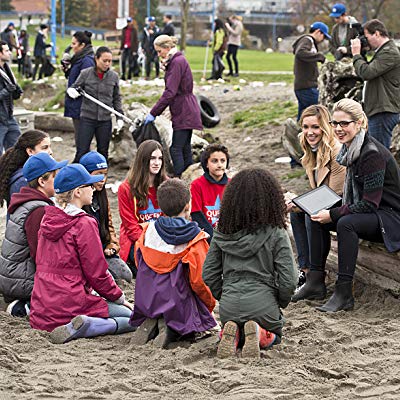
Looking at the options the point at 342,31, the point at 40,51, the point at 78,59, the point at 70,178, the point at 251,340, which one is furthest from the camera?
the point at 40,51

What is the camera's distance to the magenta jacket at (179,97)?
31.4 ft

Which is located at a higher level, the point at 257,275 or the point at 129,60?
the point at 257,275

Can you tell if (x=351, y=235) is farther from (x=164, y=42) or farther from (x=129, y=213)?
(x=164, y=42)

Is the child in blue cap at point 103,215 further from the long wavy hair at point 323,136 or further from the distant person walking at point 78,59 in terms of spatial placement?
the distant person walking at point 78,59

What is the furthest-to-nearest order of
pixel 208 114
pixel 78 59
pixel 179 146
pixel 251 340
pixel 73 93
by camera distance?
pixel 208 114, pixel 78 59, pixel 73 93, pixel 179 146, pixel 251 340

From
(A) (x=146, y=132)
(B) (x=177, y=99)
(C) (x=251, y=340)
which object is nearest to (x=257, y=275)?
(C) (x=251, y=340)

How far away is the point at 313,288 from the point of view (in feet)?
21.1

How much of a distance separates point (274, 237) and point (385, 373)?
98 cm

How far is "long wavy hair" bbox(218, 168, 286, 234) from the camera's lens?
5.06 meters

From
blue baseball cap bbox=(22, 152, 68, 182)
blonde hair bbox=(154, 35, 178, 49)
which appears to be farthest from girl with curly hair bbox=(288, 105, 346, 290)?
blonde hair bbox=(154, 35, 178, 49)

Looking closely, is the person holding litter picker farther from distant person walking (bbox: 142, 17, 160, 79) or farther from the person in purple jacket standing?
distant person walking (bbox: 142, 17, 160, 79)

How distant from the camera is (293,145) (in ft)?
36.9

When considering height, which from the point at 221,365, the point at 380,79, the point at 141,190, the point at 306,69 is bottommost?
the point at 221,365

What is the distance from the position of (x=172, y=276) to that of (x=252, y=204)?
2.29 feet
